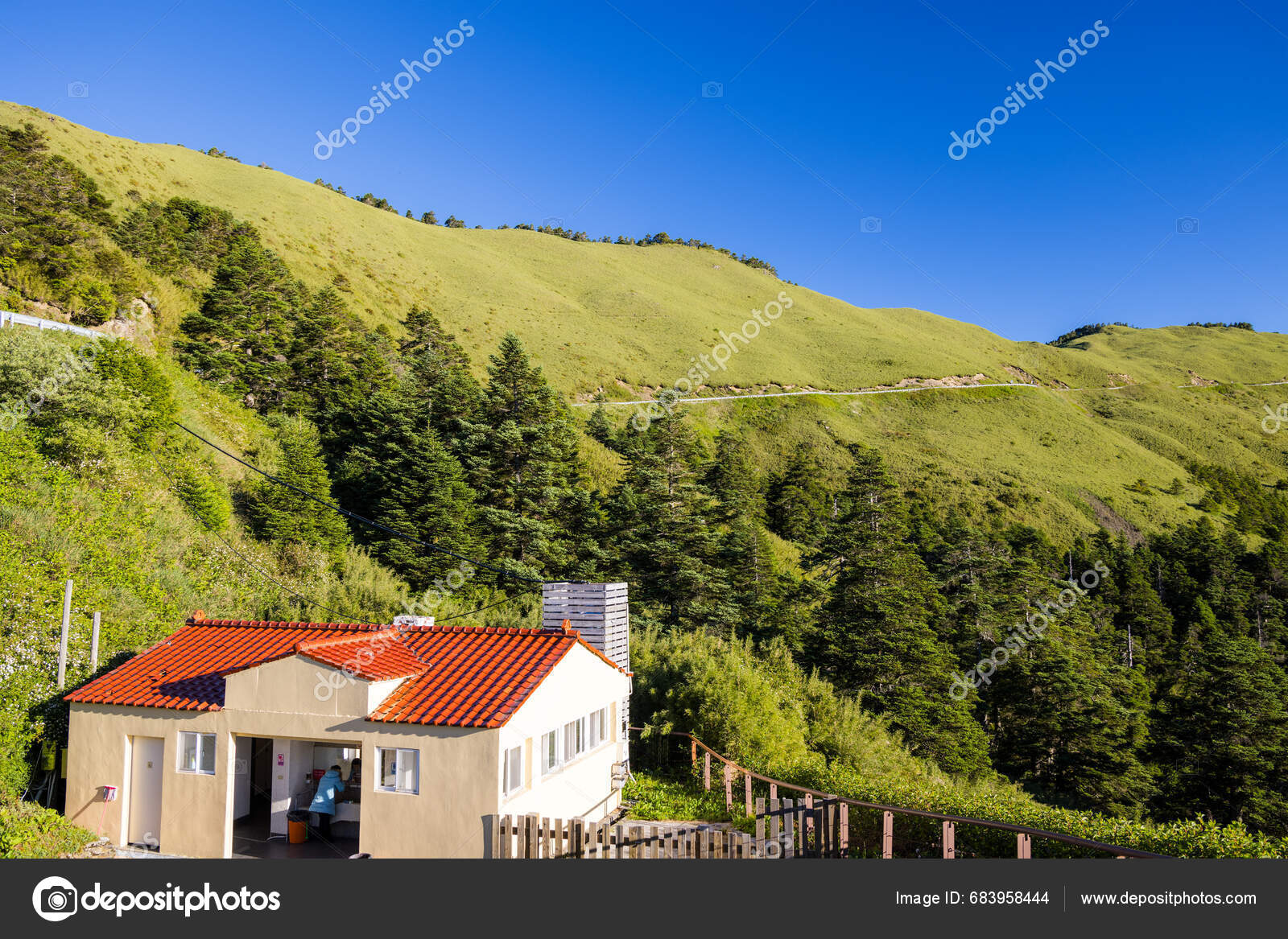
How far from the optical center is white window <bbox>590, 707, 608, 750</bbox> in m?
14.7

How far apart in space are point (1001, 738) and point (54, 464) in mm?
42959

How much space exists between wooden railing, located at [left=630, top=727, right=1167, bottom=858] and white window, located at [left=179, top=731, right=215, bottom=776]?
8266mm

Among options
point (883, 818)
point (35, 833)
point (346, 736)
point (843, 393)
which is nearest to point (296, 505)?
point (35, 833)

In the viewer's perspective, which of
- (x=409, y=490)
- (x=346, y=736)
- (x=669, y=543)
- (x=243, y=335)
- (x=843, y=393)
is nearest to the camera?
(x=346, y=736)

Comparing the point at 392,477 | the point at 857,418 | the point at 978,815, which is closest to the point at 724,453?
the point at 857,418

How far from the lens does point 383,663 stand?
→ 1205 centimetres

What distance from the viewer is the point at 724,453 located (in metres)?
64.6

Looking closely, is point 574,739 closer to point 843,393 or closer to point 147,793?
point 147,793

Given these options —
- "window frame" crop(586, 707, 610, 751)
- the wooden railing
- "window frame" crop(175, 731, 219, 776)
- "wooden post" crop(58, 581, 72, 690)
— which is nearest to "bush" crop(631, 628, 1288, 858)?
the wooden railing

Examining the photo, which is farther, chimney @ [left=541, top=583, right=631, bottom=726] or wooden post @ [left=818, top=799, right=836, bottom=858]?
chimney @ [left=541, top=583, right=631, bottom=726]

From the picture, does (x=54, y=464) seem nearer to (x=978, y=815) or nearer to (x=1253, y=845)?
(x=978, y=815)

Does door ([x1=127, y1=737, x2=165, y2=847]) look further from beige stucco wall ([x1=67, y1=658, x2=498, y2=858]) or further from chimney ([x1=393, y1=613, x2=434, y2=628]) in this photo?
chimney ([x1=393, y1=613, x2=434, y2=628])
